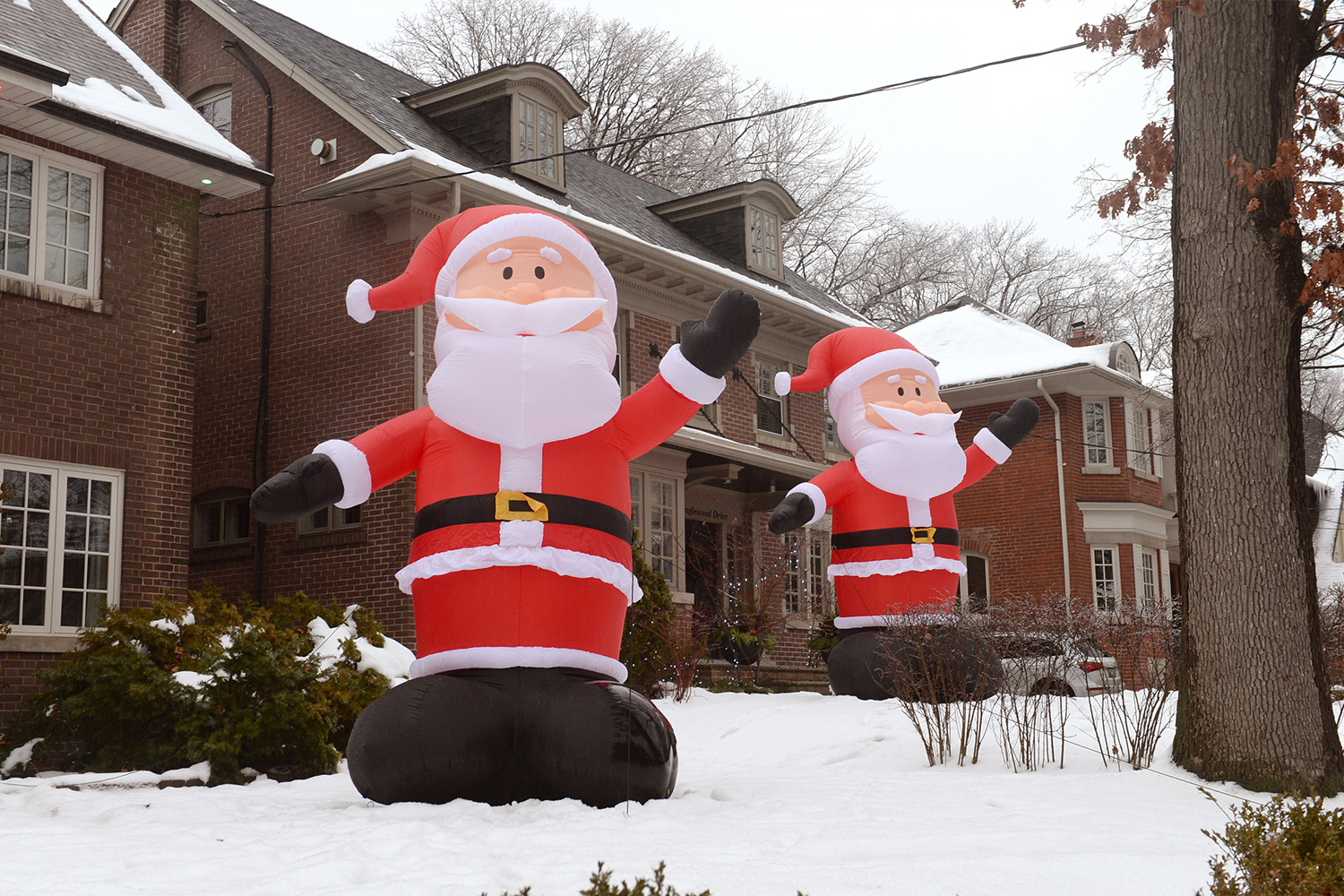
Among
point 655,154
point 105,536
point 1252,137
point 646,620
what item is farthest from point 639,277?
point 655,154

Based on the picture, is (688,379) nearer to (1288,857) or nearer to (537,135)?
(1288,857)

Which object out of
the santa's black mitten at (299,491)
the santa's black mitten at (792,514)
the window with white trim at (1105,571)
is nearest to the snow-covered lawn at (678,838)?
the santa's black mitten at (299,491)

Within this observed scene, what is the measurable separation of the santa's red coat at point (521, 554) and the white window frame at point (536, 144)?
9481mm

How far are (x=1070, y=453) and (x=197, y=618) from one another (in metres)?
17.6

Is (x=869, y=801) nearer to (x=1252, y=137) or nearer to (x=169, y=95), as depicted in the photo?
(x=1252, y=137)

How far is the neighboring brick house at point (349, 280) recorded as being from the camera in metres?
13.0

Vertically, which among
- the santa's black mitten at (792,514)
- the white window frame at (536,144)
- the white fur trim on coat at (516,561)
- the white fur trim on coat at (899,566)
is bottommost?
the white fur trim on coat at (516,561)

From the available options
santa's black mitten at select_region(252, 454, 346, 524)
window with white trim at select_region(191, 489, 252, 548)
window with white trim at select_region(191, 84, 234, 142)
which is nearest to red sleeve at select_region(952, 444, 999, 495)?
santa's black mitten at select_region(252, 454, 346, 524)

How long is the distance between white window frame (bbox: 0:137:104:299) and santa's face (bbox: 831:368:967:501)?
6.86 m

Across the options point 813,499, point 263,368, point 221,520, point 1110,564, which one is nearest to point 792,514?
point 813,499

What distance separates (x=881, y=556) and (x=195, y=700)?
588 cm

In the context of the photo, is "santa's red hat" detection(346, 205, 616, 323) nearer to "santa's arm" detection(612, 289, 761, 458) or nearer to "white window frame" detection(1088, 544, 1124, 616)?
"santa's arm" detection(612, 289, 761, 458)

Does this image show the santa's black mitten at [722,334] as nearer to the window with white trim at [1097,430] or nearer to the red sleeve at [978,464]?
the red sleeve at [978,464]

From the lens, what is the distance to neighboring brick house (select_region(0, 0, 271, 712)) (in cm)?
984
